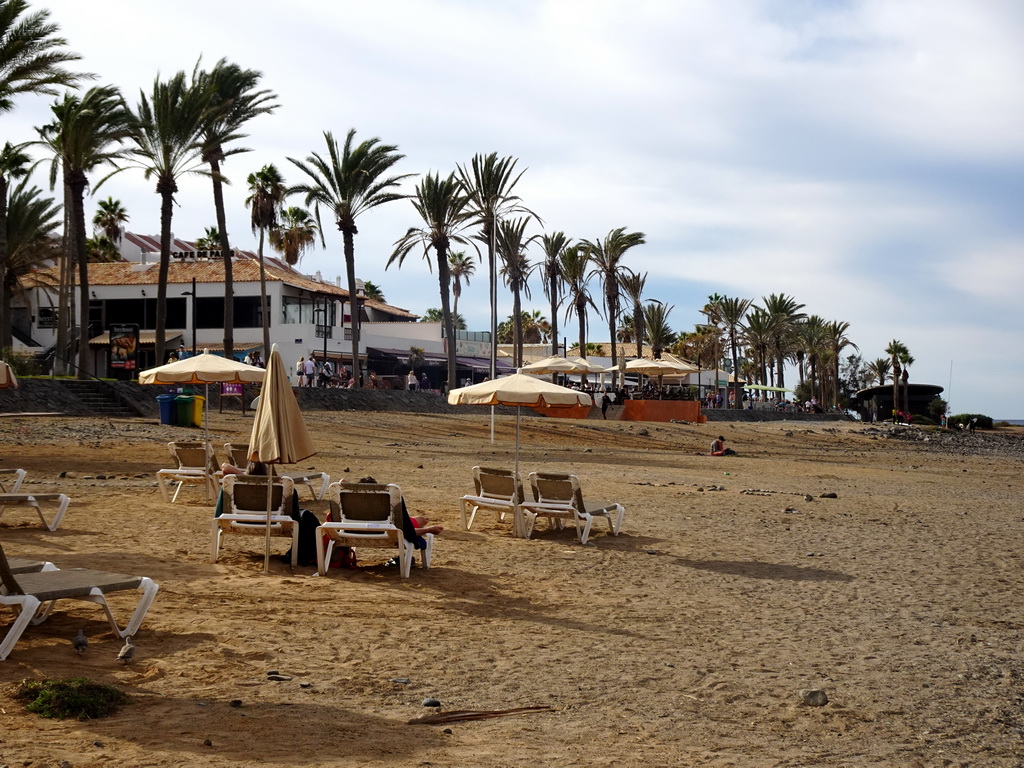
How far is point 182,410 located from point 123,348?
12.7 meters

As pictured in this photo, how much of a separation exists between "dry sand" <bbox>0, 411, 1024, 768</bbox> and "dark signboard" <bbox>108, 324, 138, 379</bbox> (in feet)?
75.9

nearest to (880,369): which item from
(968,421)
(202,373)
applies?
(968,421)

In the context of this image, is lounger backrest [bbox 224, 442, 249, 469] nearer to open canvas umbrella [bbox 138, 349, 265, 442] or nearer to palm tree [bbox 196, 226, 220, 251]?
open canvas umbrella [bbox 138, 349, 265, 442]

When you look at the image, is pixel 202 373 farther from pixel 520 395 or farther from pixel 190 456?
pixel 520 395

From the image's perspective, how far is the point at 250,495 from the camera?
29.9 ft

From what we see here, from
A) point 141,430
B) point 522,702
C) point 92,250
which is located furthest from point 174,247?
point 522,702

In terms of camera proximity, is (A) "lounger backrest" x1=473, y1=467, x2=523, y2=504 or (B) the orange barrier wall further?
(B) the orange barrier wall

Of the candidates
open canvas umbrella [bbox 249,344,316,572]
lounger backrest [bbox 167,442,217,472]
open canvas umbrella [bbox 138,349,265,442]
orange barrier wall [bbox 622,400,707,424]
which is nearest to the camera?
open canvas umbrella [bbox 249,344,316,572]

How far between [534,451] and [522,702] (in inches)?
780

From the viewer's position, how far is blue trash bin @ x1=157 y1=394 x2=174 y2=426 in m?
25.0

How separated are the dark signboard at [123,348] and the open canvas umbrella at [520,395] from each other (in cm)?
2696

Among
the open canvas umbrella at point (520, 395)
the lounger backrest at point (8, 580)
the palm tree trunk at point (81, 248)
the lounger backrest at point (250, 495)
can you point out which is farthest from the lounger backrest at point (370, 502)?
the palm tree trunk at point (81, 248)

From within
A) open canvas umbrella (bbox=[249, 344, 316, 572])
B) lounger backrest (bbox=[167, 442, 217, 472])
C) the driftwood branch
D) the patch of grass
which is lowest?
the driftwood branch

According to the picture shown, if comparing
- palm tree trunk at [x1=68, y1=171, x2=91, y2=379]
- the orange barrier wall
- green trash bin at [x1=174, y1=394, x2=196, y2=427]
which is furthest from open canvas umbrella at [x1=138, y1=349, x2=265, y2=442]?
the orange barrier wall
